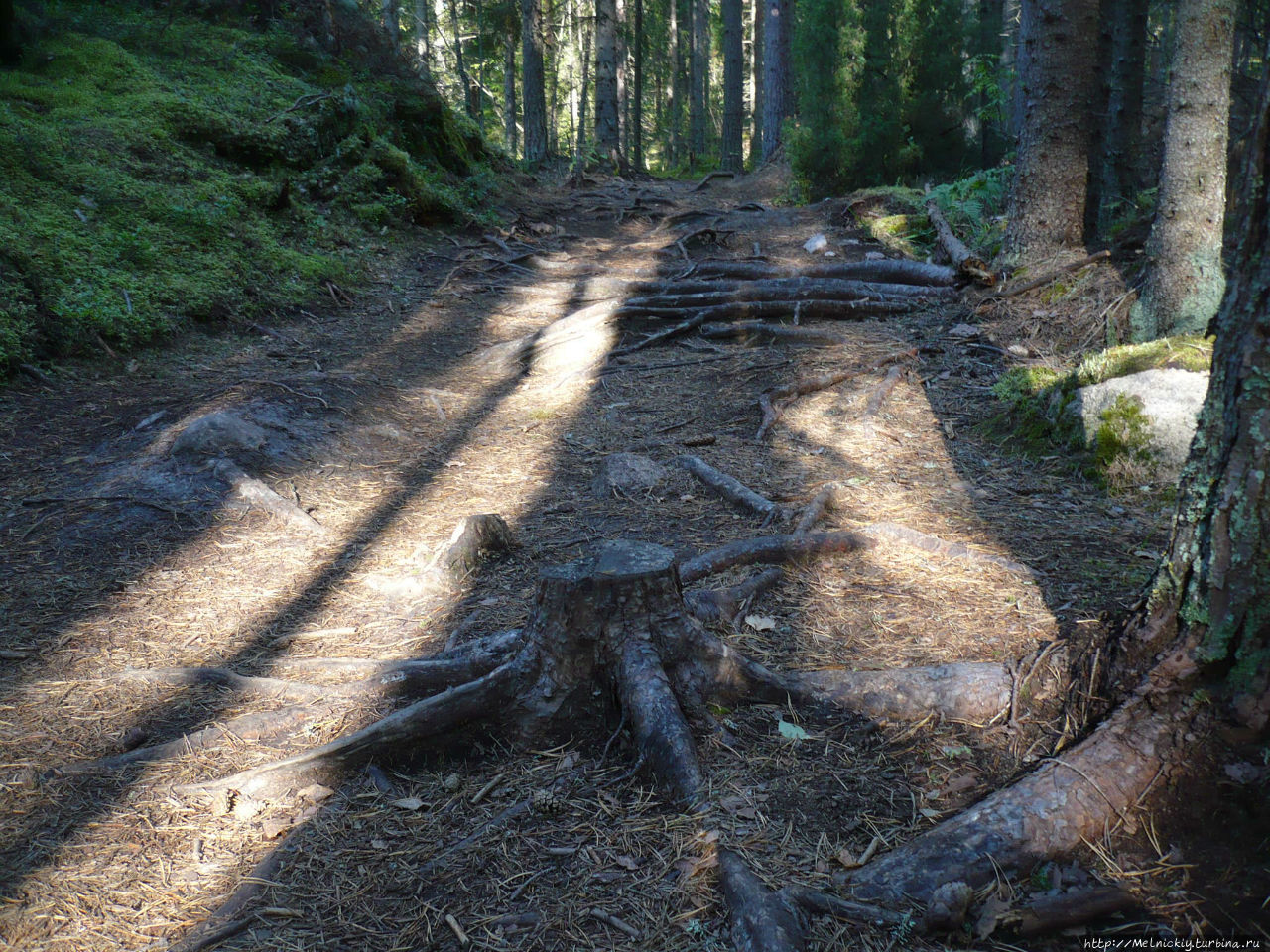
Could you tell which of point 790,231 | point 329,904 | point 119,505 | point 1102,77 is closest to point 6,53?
point 119,505

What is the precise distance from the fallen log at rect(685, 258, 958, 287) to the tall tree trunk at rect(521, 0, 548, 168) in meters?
11.6

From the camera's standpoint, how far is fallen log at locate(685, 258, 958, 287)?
884 cm

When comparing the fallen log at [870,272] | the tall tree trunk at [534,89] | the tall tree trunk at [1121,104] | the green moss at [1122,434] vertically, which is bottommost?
the green moss at [1122,434]

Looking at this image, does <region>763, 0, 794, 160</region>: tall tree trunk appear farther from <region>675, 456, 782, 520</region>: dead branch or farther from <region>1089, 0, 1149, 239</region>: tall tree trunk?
<region>675, 456, 782, 520</region>: dead branch

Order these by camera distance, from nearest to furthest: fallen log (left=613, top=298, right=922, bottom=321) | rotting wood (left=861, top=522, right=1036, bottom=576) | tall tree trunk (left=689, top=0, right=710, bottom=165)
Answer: rotting wood (left=861, top=522, right=1036, bottom=576) < fallen log (left=613, top=298, right=922, bottom=321) < tall tree trunk (left=689, top=0, right=710, bottom=165)

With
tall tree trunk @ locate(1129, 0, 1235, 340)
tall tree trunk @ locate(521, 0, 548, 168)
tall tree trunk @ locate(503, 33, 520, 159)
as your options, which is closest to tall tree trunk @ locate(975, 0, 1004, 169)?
tall tree trunk @ locate(1129, 0, 1235, 340)

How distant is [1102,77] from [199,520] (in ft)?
30.2

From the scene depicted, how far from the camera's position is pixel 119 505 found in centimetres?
471

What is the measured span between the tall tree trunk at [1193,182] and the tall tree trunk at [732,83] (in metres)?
20.2

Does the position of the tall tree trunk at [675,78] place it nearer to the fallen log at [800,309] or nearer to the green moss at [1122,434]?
the fallen log at [800,309]

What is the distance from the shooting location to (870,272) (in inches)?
363

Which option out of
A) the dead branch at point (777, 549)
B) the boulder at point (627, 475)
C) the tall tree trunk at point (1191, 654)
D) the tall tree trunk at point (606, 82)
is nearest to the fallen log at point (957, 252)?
the boulder at point (627, 475)

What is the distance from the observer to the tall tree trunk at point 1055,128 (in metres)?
7.44

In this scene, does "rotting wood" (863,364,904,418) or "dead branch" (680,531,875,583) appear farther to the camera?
"rotting wood" (863,364,904,418)
